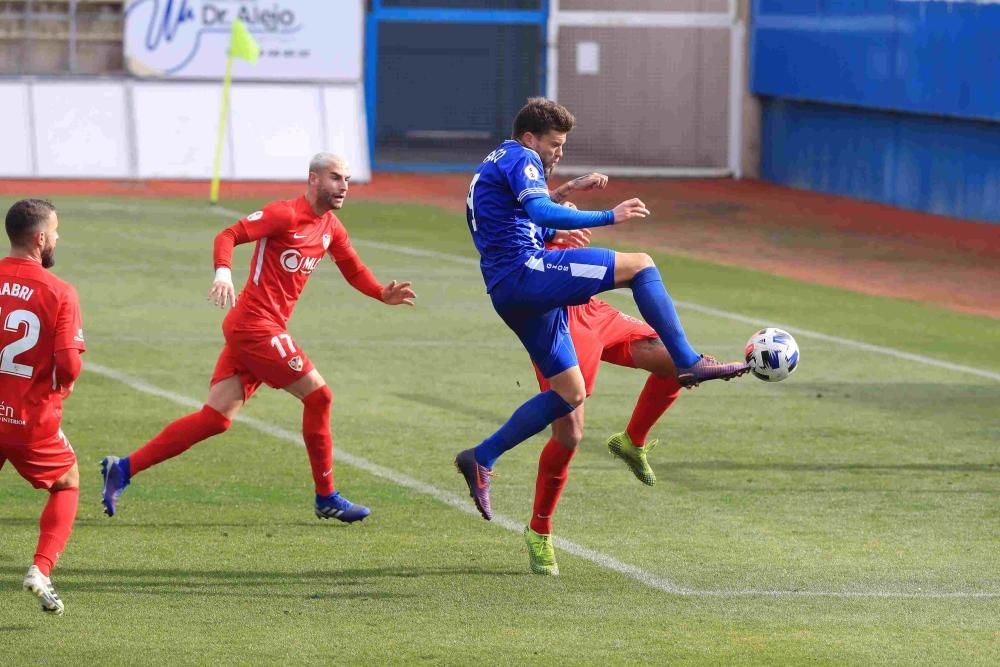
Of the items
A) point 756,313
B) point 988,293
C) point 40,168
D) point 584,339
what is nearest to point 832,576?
point 584,339

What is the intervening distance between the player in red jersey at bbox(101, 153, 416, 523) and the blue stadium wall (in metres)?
19.1

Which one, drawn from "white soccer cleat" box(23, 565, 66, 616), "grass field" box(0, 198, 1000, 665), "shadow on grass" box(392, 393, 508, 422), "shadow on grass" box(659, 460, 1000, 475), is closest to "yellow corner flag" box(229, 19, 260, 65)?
"grass field" box(0, 198, 1000, 665)

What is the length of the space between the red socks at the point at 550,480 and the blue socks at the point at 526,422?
189mm

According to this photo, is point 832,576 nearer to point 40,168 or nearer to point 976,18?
point 976,18

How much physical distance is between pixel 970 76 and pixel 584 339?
63.7 feet

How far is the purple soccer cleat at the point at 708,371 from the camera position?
822cm

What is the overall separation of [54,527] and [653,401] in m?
3.35

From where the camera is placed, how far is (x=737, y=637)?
7.30m

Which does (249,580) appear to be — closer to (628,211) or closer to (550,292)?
(550,292)

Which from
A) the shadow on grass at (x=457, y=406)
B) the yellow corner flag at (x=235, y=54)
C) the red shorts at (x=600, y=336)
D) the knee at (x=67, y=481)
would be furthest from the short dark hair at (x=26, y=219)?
the yellow corner flag at (x=235, y=54)

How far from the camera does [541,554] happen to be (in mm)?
8375

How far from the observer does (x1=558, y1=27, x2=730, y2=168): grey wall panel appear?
3444 cm

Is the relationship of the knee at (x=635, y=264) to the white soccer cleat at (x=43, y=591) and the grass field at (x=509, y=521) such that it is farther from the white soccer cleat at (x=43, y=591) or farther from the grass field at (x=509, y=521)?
the white soccer cleat at (x=43, y=591)

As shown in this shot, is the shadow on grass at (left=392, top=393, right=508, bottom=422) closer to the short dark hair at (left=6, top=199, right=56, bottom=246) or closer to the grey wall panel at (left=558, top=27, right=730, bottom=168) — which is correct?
the short dark hair at (left=6, top=199, right=56, bottom=246)
